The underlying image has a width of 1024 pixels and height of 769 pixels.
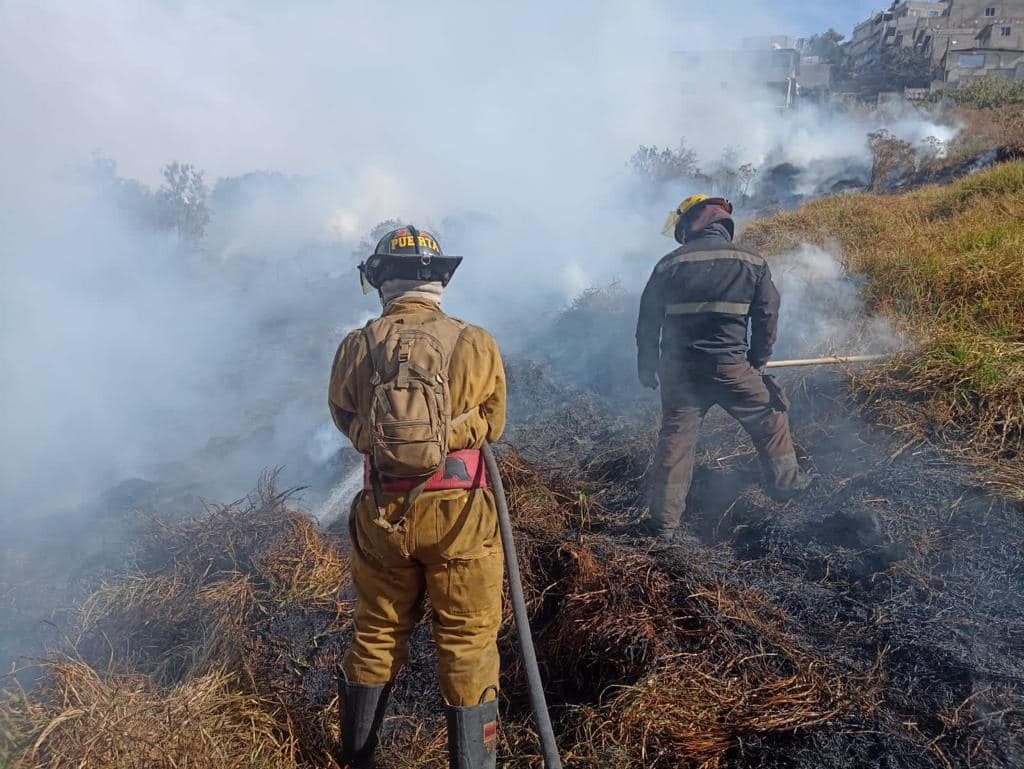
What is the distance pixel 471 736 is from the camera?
2246 mm

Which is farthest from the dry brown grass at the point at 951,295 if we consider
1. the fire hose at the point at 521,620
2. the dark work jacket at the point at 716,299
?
the fire hose at the point at 521,620

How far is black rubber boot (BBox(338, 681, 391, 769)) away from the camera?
7.59 feet

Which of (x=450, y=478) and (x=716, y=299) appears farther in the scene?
(x=716, y=299)

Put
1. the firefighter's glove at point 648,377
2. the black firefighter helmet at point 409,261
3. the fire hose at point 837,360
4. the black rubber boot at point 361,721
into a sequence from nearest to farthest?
1. the black rubber boot at point 361,721
2. the black firefighter helmet at point 409,261
3. the firefighter's glove at point 648,377
4. the fire hose at point 837,360

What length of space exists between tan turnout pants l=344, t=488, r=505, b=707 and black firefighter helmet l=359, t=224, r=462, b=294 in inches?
34.1

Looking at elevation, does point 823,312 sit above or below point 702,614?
above

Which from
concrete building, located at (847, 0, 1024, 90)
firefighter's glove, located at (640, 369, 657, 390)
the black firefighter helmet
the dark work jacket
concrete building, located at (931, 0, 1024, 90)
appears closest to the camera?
the black firefighter helmet

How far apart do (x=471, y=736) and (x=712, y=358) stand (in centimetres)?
277

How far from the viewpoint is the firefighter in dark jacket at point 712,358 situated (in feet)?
13.3

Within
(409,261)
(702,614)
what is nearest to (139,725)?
(409,261)

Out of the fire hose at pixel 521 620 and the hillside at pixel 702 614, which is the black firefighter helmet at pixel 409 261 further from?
the hillside at pixel 702 614

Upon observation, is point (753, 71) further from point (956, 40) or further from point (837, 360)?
point (837, 360)

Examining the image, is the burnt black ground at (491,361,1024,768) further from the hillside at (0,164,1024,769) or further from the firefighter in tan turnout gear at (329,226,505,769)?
the firefighter in tan turnout gear at (329,226,505,769)

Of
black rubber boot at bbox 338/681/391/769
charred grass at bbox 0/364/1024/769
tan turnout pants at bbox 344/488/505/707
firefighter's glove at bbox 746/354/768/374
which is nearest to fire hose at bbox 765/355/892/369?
charred grass at bbox 0/364/1024/769
